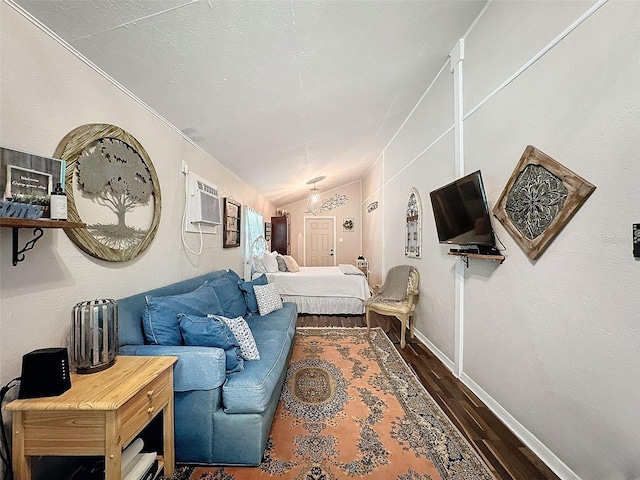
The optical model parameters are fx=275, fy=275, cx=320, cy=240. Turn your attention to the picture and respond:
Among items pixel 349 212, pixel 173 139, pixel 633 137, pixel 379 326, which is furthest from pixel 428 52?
pixel 349 212

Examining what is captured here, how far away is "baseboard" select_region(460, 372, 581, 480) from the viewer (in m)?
1.44

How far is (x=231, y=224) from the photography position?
389 cm

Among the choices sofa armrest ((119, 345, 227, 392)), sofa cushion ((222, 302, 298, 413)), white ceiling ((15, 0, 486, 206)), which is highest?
white ceiling ((15, 0, 486, 206))

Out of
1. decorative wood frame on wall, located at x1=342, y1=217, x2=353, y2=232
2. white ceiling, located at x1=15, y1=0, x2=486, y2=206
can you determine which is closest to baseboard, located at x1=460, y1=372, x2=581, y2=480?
white ceiling, located at x1=15, y1=0, x2=486, y2=206

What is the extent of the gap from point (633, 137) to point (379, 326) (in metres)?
3.28

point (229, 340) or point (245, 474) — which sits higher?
point (229, 340)

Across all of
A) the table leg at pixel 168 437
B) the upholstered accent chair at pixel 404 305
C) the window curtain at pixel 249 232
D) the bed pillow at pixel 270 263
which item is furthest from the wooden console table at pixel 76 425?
the bed pillow at pixel 270 263

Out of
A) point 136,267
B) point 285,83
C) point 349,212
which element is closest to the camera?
point 136,267

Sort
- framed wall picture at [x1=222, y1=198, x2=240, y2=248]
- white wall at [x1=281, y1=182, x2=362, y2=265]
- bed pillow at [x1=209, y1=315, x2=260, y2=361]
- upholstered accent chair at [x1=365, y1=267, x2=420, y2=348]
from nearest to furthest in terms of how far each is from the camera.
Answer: bed pillow at [x1=209, y1=315, x2=260, y2=361]
upholstered accent chair at [x1=365, y1=267, x2=420, y2=348]
framed wall picture at [x1=222, y1=198, x2=240, y2=248]
white wall at [x1=281, y1=182, x2=362, y2=265]

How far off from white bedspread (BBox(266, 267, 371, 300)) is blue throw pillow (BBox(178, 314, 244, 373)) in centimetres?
294

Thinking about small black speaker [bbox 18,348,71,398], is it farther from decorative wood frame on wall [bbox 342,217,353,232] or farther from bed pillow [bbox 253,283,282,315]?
decorative wood frame on wall [bbox 342,217,353,232]

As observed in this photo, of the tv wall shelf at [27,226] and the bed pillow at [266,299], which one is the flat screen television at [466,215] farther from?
the tv wall shelf at [27,226]

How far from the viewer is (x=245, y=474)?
4.83ft

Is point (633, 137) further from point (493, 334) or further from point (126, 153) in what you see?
point (126, 153)
